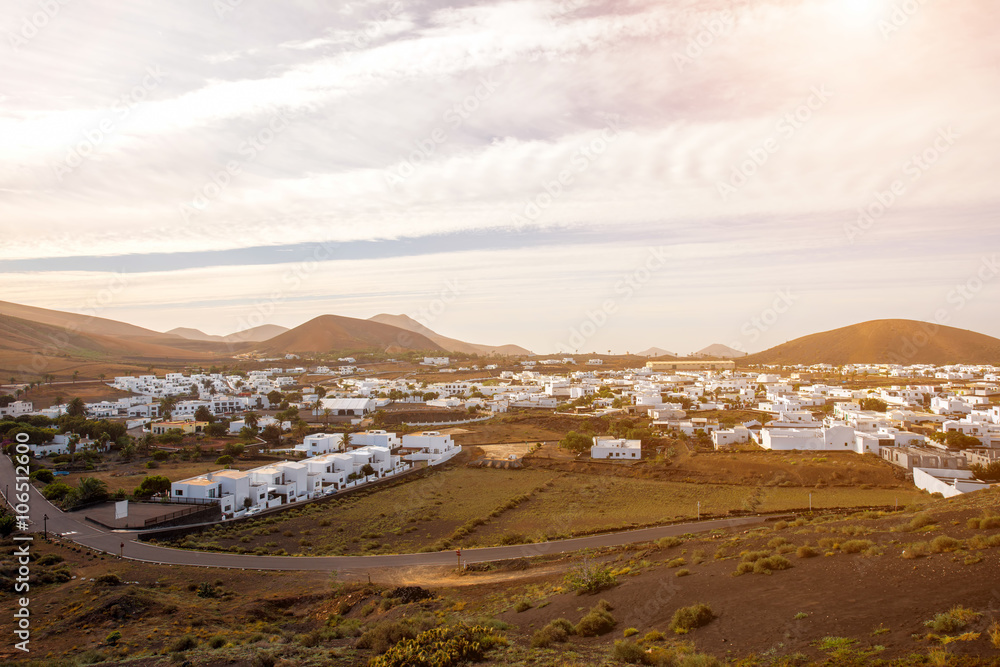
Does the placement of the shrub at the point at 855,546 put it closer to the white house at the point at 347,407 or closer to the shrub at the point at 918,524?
the shrub at the point at 918,524

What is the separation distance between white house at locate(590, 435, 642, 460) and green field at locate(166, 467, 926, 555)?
3.69m

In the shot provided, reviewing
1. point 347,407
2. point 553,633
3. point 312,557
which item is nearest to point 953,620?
point 553,633

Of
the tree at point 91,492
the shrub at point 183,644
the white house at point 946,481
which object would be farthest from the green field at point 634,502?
the tree at point 91,492

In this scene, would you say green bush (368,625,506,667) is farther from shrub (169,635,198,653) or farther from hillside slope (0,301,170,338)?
hillside slope (0,301,170,338)

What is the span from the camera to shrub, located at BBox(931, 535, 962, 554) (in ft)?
33.7

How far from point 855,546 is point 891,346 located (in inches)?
4541

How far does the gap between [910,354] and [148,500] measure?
122 metres

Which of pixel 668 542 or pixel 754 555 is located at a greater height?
pixel 754 555

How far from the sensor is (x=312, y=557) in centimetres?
1748

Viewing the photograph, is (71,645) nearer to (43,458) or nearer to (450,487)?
(450,487)

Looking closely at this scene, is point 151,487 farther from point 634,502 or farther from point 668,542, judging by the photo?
point 634,502

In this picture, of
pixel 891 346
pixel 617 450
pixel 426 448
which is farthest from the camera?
pixel 891 346

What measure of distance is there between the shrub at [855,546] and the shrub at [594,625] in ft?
18.0

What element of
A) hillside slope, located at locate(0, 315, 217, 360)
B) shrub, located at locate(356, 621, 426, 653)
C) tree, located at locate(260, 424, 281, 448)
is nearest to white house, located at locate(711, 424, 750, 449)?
tree, located at locate(260, 424, 281, 448)
